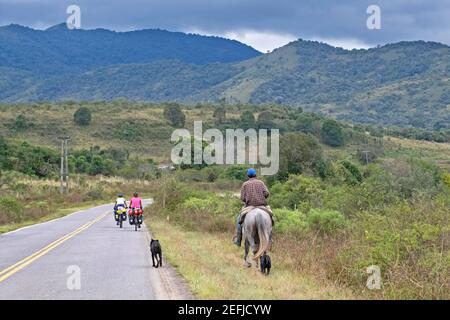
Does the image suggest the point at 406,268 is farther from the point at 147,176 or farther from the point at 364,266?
the point at 147,176

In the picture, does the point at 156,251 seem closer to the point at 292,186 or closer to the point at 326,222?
the point at 326,222

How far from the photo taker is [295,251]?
16859mm

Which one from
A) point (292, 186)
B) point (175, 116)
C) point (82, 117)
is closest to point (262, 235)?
point (292, 186)

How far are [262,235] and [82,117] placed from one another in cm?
10436

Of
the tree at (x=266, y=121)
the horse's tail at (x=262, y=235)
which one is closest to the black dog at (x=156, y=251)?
the horse's tail at (x=262, y=235)

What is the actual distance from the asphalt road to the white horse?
2205mm

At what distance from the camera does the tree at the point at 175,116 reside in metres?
121

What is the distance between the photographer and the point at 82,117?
114938 mm

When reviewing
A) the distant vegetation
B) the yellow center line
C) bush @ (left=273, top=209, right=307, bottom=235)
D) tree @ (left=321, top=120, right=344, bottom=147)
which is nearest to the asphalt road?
the yellow center line

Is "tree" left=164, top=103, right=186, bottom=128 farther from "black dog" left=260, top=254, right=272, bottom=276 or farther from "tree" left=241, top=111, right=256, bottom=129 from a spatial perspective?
"black dog" left=260, top=254, right=272, bottom=276

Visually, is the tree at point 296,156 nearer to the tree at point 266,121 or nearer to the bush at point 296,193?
the bush at point 296,193

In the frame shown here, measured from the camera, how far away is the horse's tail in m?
14.1

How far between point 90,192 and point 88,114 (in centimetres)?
5298

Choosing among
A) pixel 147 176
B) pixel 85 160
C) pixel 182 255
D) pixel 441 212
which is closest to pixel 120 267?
pixel 182 255
